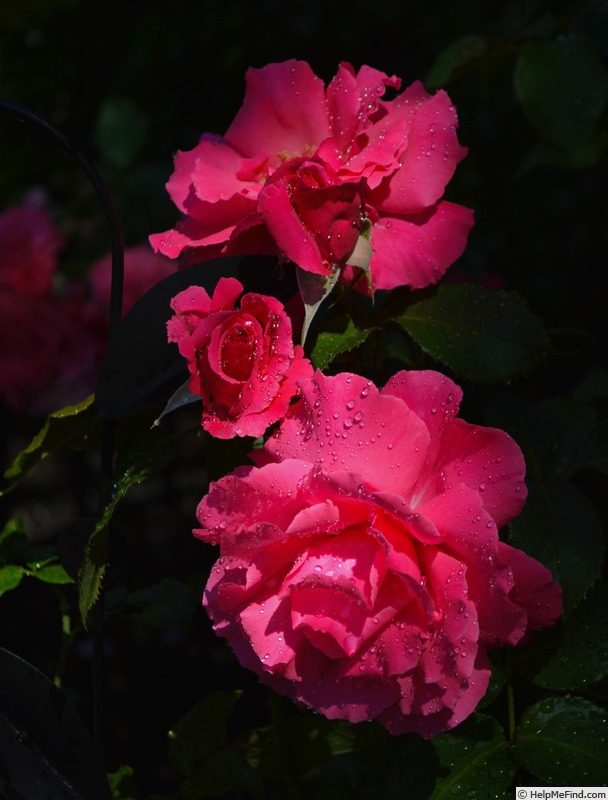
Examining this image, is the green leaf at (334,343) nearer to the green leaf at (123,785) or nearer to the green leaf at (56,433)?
the green leaf at (56,433)

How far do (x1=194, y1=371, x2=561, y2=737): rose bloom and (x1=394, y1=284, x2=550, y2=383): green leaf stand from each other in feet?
0.32

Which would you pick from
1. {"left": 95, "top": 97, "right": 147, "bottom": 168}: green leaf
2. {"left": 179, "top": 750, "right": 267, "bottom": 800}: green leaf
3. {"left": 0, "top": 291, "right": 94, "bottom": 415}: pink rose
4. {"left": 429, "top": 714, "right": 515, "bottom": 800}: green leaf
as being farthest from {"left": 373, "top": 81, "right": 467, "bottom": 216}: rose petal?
{"left": 95, "top": 97, "right": 147, "bottom": 168}: green leaf

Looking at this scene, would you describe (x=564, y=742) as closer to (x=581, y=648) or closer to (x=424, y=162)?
(x=581, y=648)

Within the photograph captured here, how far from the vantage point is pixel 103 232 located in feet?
6.32

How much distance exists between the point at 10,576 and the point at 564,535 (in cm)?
43

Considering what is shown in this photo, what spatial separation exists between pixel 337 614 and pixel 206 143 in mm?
359

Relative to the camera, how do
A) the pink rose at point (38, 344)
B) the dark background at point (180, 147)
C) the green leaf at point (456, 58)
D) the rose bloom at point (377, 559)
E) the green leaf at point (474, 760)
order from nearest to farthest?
the rose bloom at point (377, 559) → the green leaf at point (474, 760) → the green leaf at point (456, 58) → the pink rose at point (38, 344) → the dark background at point (180, 147)

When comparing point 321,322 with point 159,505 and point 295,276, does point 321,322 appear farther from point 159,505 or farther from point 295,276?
point 159,505

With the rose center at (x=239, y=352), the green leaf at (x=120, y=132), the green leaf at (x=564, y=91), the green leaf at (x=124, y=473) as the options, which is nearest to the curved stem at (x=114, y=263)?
the green leaf at (x=124, y=473)

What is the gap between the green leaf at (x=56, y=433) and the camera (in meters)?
0.69

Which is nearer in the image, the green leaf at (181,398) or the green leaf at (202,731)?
the green leaf at (181,398)

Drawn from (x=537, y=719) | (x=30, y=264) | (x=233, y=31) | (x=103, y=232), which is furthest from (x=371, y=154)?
(x=233, y=31)

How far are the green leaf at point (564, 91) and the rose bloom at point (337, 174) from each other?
26 centimetres

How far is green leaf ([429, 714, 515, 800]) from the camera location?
2.11 ft
